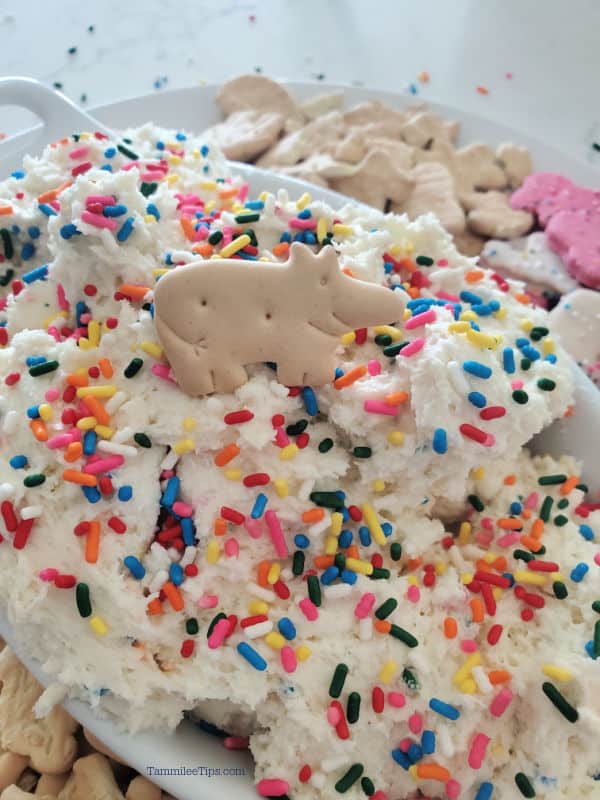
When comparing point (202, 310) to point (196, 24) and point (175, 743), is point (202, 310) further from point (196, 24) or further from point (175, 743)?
point (196, 24)

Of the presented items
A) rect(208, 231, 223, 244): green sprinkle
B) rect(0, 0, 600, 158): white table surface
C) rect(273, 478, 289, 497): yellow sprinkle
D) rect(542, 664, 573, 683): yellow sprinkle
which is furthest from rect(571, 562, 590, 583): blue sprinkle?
rect(0, 0, 600, 158): white table surface

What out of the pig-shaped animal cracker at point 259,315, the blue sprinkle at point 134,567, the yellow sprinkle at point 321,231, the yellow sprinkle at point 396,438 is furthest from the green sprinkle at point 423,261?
the blue sprinkle at point 134,567

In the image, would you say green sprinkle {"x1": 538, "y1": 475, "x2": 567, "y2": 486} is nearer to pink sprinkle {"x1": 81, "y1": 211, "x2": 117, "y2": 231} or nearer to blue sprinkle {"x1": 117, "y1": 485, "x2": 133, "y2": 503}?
blue sprinkle {"x1": 117, "y1": 485, "x2": 133, "y2": 503}

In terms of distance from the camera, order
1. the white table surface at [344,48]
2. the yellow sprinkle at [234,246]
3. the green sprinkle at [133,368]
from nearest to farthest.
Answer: the green sprinkle at [133,368] < the yellow sprinkle at [234,246] < the white table surface at [344,48]

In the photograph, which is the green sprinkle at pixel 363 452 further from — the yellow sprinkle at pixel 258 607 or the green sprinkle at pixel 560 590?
the green sprinkle at pixel 560 590

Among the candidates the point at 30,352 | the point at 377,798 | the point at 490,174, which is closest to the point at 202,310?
the point at 30,352

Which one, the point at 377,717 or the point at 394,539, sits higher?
the point at 394,539

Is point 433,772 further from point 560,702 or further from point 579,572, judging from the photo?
point 579,572
